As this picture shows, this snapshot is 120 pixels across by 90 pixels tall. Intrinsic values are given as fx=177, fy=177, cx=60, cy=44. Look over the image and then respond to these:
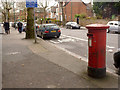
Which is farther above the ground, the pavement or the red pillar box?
the red pillar box

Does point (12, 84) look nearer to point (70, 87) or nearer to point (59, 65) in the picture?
point (70, 87)

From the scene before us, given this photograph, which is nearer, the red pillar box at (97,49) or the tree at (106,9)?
the red pillar box at (97,49)

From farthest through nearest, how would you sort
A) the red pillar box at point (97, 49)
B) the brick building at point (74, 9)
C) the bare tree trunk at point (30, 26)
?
the brick building at point (74, 9) < the bare tree trunk at point (30, 26) < the red pillar box at point (97, 49)

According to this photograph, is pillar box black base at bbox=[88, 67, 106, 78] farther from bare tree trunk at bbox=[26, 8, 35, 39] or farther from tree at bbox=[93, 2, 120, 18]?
tree at bbox=[93, 2, 120, 18]

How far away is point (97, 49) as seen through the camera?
4930 millimetres

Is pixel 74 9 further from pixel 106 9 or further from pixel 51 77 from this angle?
pixel 51 77

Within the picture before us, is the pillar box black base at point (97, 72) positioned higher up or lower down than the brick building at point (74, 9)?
lower down

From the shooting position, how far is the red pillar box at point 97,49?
490cm

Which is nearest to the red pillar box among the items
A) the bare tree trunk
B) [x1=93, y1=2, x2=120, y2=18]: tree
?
the bare tree trunk

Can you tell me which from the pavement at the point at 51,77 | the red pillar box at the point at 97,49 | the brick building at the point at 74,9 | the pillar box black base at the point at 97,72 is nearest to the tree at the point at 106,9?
the brick building at the point at 74,9

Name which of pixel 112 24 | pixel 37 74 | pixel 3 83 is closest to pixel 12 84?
pixel 3 83

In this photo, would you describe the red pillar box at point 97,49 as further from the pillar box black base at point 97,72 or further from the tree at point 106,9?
the tree at point 106,9

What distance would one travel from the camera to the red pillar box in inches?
193

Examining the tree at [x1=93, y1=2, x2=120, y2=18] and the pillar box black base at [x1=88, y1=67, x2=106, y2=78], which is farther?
the tree at [x1=93, y1=2, x2=120, y2=18]
